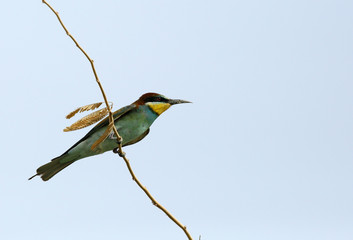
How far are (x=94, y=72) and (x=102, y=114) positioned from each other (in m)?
0.49

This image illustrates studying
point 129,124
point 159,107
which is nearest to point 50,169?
point 129,124

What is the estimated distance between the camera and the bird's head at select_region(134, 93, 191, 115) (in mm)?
4841

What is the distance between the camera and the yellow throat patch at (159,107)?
16.0 ft

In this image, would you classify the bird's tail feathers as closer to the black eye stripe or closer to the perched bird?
the perched bird

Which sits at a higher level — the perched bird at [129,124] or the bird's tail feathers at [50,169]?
the perched bird at [129,124]

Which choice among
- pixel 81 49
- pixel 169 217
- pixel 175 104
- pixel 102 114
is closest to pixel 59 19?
pixel 81 49

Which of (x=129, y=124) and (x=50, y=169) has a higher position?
(x=129, y=124)

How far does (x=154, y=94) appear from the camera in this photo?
16.1 ft

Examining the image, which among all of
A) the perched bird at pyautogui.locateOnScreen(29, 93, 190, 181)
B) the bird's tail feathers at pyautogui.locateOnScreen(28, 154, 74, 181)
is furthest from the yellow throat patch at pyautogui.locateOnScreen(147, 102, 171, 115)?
the bird's tail feathers at pyautogui.locateOnScreen(28, 154, 74, 181)

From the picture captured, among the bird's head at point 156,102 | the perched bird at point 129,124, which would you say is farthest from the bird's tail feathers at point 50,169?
the bird's head at point 156,102

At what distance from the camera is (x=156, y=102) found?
4879mm

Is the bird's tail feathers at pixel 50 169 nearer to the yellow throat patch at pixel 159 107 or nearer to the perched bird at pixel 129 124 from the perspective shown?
the perched bird at pixel 129 124

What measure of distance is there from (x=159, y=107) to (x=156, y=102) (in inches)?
2.1

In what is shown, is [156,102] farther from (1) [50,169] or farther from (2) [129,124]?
(1) [50,169]
